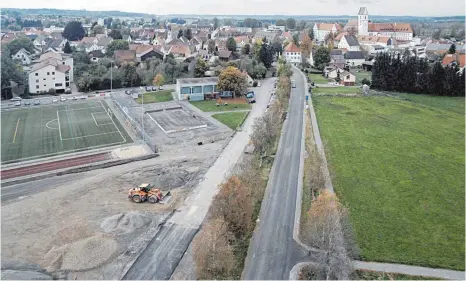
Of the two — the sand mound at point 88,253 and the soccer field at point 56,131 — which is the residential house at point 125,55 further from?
the sand mound at point 88,253

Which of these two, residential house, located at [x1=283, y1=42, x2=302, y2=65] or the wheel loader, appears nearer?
the wheel loader

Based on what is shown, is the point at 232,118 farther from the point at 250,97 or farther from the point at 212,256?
the point at 212,256

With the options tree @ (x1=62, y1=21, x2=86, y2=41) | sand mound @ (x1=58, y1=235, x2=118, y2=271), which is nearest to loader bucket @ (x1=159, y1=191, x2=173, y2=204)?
sand mound @ (x1=58, y1=235, x2=118, y2=271)

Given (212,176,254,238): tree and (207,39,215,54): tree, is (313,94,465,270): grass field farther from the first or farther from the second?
(207,39,215,54): tree

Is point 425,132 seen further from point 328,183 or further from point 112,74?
point 112,74

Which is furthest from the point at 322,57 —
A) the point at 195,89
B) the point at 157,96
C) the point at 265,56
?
the point at 157,96

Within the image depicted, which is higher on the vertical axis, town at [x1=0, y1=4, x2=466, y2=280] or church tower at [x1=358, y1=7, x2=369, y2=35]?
church tower at [x1=358, y1=7, x2=369, y2=35]

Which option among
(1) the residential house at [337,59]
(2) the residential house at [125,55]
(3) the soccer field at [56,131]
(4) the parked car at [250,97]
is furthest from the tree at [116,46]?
(1) the residential house at [337,59]
